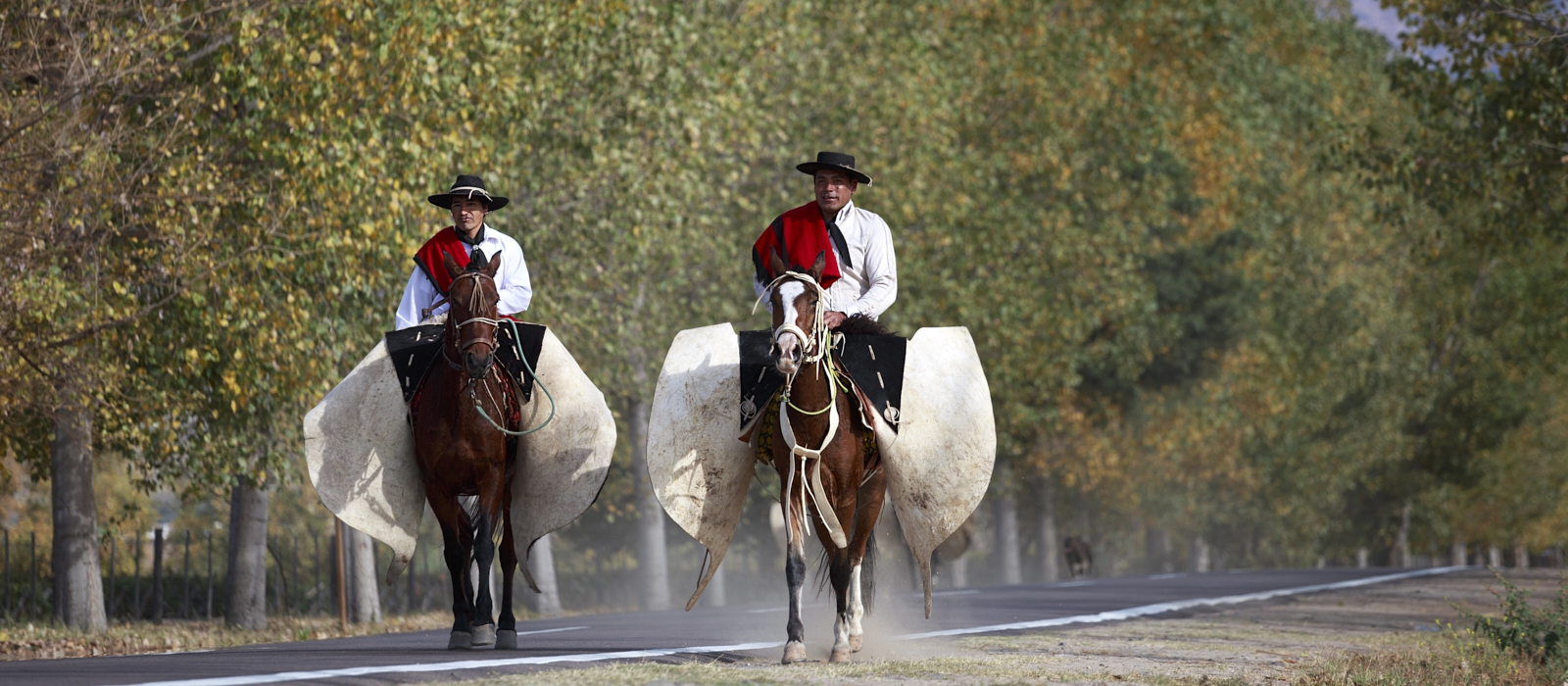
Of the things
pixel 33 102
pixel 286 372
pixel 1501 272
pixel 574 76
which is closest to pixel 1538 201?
pixel 574 76

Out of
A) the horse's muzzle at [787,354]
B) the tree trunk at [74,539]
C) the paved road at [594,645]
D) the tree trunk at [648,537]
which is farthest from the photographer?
the tree trunk at [648,537]

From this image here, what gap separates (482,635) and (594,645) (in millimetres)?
1173

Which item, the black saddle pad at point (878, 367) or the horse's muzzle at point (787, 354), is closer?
the horse's muzzle at point (787, 354)

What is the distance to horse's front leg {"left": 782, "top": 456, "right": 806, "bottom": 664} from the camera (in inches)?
369

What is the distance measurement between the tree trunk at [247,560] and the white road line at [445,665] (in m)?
9.75

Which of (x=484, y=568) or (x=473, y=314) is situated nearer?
(x=473, y=314)

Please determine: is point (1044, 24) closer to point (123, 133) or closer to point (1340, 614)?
point (1340, 614)

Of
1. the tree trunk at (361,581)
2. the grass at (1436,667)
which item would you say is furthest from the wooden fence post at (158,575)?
the grass at (1436,667)

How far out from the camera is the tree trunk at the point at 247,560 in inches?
755

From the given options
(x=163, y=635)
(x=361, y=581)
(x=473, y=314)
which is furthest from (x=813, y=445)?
(x=361, y=581)

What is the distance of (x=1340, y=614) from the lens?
17578 millimetres

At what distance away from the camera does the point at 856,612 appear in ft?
33.2

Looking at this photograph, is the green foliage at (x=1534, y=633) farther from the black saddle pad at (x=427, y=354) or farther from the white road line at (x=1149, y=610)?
the black saddle pad at (x=427, y=354)

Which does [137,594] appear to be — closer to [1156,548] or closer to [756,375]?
[756,375]
